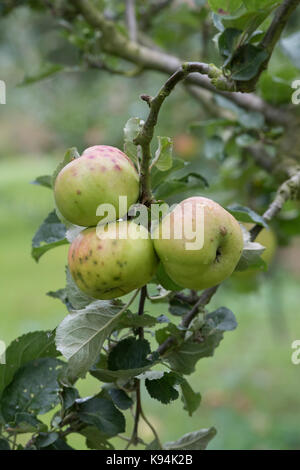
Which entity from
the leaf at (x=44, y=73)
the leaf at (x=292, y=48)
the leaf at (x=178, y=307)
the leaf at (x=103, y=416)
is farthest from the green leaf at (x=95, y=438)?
the leaf at (x=44, y=73)

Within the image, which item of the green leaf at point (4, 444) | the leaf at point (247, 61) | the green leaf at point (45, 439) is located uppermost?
the leaf at point (247, 61)

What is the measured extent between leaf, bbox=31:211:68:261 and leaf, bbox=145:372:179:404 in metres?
0.18

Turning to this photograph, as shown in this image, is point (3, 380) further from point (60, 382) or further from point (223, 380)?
point (223, 380)

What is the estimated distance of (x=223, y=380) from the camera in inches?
89.0

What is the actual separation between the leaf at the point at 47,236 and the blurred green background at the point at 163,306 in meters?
0.54

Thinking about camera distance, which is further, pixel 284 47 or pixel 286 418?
pixel 286 418

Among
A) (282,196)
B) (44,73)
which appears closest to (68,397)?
(282,196)

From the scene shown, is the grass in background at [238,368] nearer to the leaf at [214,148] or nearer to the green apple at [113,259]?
the leaf at [214,148]

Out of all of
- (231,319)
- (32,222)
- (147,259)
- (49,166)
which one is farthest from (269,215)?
(49,166)

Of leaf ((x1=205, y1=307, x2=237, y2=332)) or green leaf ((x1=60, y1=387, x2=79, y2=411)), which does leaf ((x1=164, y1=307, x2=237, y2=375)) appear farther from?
green leaf ((x1=60, y1=387, x2=79, y2=411))

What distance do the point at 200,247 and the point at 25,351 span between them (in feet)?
0.86

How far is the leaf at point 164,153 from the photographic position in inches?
19.2

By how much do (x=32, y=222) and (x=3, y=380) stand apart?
479cm

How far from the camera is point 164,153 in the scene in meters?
0.50
